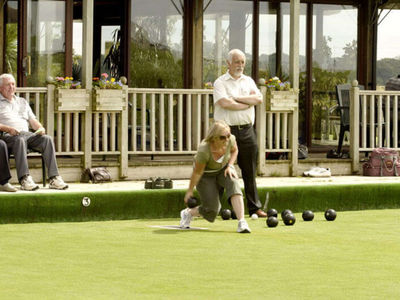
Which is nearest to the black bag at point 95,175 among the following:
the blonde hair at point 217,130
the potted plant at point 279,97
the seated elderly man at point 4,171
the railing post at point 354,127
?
the seated elderly man at point 4,171

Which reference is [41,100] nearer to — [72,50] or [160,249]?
[72,50]

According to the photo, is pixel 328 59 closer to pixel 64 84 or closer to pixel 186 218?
pixel 64 84

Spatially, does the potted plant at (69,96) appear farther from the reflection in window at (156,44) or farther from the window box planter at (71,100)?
the reflection in window at (156,44)

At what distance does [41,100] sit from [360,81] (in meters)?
5.33

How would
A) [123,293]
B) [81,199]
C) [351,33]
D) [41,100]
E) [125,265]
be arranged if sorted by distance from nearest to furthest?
1. [123,293]
2. [125,265]
3. [81,199]
4. [41,100]
5. [351,33]

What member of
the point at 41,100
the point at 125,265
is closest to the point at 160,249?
the point at 125,265

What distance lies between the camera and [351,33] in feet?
50.4

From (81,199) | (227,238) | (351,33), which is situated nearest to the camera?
(227,238)

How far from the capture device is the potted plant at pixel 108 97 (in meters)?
11.4

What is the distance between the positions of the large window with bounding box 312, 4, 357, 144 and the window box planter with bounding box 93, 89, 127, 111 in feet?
14.1

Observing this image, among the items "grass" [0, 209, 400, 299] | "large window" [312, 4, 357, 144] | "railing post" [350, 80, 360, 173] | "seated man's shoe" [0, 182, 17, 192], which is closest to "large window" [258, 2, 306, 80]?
"large window" [312, 4, 357, 144]

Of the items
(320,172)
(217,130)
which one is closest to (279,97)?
(320,172)

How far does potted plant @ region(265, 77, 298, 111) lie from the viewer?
1228 cm

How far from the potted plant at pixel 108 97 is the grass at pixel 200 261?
2.39m
